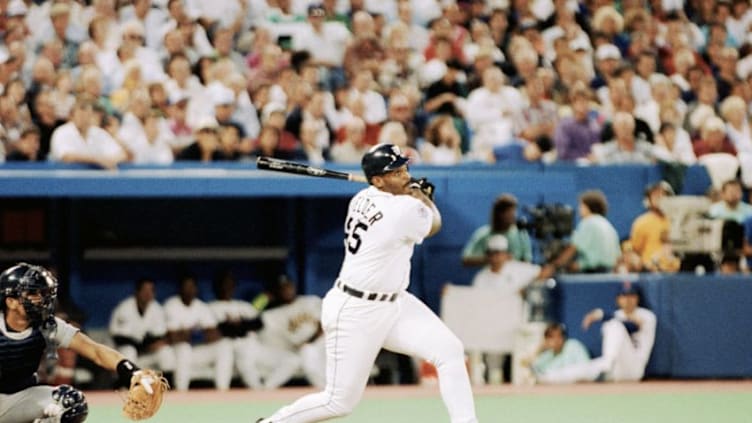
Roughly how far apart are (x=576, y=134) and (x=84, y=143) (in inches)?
194

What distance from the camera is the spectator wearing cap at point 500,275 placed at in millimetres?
13391

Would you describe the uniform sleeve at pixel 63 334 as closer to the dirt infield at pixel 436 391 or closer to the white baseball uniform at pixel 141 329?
the dirt infield at pixel 436 391

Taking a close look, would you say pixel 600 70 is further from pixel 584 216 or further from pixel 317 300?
pixel 317 300

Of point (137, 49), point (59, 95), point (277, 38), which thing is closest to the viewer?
point (59, 95)

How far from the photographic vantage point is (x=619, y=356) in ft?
43.7

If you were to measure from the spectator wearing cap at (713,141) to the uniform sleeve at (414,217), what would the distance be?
25.3 ft

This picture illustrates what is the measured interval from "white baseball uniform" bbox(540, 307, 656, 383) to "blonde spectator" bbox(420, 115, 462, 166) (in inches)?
87.1

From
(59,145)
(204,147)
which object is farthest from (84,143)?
(204,147)

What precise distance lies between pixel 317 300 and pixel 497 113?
112 inches

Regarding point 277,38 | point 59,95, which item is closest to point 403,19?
point 277,38

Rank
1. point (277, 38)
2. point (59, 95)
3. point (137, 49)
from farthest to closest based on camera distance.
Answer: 1. point (277, 38)
2. point (137, 49)
3. point (59, 95)

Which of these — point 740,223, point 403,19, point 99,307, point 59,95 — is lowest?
point 99,307

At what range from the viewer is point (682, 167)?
14445 millimetres

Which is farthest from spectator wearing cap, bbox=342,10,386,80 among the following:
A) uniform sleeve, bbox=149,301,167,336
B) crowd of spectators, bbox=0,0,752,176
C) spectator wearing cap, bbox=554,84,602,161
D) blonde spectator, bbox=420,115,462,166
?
uniform sleeve, bbox=149,301,167,336
